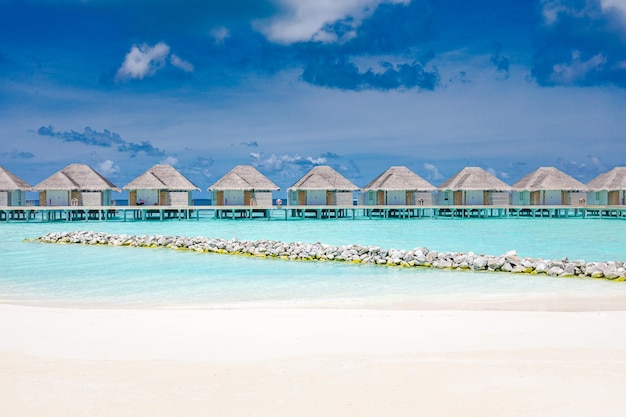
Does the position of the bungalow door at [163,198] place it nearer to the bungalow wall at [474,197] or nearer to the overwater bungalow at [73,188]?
the overwater bungalow at [73,188]

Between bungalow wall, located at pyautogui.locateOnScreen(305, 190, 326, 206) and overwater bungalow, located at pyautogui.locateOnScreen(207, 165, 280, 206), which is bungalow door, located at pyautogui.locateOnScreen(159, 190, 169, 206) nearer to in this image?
overwater bungalow, located at pyautogui.locateOnScreen(207, 165, 280, 206)

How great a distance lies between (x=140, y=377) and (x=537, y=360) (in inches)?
121

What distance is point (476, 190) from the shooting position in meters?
40.6

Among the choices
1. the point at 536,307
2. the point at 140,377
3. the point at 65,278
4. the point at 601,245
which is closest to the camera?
the point at 140,377

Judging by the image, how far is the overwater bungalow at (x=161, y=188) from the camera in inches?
1447

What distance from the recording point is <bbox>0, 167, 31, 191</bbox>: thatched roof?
115ft

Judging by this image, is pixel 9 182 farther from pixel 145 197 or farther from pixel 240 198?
pixel 240 198

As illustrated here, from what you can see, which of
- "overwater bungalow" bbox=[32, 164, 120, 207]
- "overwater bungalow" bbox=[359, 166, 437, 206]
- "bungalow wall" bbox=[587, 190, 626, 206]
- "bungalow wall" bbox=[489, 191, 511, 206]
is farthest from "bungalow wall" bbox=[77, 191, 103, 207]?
"bungalow wall" bbox=[587, 190, 626, 206]

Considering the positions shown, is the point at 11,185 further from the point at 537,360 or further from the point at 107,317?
the point at 537,360

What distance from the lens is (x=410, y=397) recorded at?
3807 mm

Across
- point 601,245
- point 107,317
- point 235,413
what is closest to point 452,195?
point 601,245

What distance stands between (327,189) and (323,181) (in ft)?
1.93

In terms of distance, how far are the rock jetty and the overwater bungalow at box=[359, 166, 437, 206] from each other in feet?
70.4

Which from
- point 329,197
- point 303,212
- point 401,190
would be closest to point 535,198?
point 401,190
